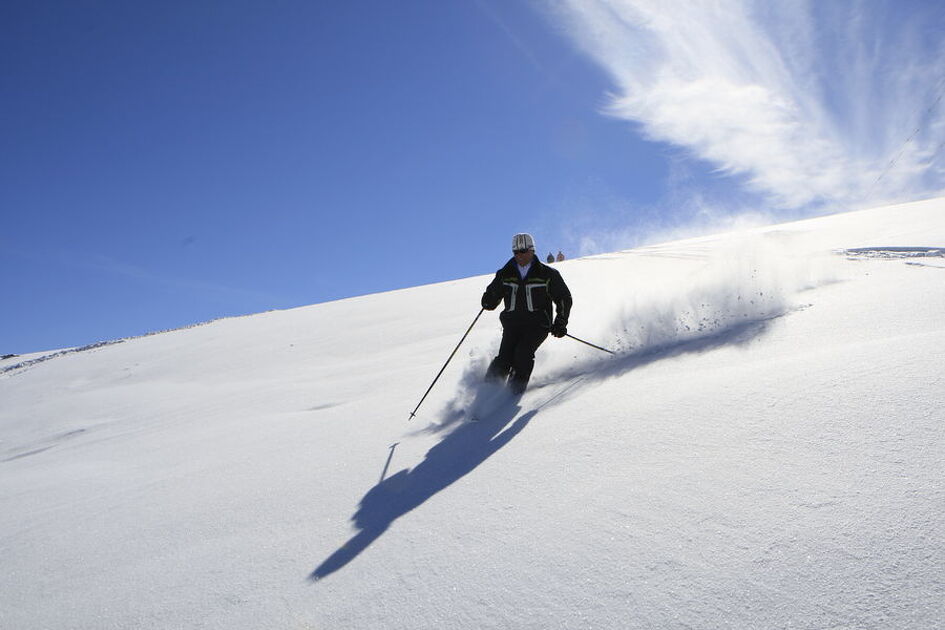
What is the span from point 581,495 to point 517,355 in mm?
2792

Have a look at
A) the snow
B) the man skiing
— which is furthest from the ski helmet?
the snow

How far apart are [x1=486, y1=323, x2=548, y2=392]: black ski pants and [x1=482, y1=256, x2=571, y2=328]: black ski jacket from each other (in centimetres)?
8

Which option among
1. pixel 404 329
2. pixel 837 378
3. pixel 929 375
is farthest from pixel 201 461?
pixel 404 329

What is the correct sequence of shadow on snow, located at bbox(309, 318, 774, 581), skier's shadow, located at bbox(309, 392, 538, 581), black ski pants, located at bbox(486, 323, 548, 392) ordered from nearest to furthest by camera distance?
skier's shadow, located at bbox(309, 392, 538, 581), shadow on snow, located at bbox(309, 318, 774, 581), black ski pants, located at bbox(486, 323, 548, 392)

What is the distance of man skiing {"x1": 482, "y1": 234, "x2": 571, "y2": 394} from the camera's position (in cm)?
507

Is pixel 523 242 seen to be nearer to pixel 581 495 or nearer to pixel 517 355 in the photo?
pixel 517 355

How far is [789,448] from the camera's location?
2.14m

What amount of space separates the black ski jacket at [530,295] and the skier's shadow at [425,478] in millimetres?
1261

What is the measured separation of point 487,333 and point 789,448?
23.7 feet

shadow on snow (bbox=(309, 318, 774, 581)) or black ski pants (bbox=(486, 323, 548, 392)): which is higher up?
black ski pants (bbox=(486, 323, 548, 392))

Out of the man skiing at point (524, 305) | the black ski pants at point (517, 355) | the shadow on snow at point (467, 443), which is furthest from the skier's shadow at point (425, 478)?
the man skiing at point (524, 305)

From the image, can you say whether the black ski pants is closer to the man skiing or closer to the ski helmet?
the man skiing

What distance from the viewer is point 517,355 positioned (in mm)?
5020

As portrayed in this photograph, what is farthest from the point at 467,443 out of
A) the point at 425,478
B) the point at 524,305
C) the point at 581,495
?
the point at 524,305
